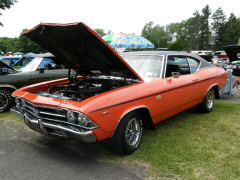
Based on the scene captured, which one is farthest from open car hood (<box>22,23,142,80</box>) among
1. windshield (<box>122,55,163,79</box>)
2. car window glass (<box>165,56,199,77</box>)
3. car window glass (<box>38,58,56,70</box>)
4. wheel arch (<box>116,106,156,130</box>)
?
car window glass (<box>38,58,56,70</box>)

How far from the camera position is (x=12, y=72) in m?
5.73

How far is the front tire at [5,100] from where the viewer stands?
17.1ft

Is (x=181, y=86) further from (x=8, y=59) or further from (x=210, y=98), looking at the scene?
(x=8, y=59)

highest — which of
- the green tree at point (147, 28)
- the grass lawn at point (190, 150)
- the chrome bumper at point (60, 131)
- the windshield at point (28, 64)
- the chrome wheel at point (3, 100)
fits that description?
the green tree at point (147, 28)

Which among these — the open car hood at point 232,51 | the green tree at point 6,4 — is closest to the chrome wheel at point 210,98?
the open car hood at point 232,51

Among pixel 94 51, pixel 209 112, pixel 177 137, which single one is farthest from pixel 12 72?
pixel 209 112

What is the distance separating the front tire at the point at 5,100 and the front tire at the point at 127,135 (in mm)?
3605

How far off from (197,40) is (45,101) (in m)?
75.4

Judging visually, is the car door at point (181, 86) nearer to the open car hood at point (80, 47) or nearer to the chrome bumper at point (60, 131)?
the open car hood at point (80, 47)

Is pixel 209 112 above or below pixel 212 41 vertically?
below

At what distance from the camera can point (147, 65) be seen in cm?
386

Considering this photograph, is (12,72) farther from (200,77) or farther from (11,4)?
(11,4)

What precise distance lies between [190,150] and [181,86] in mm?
1218

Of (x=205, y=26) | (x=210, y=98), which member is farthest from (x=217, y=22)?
(x=210, y=98)
